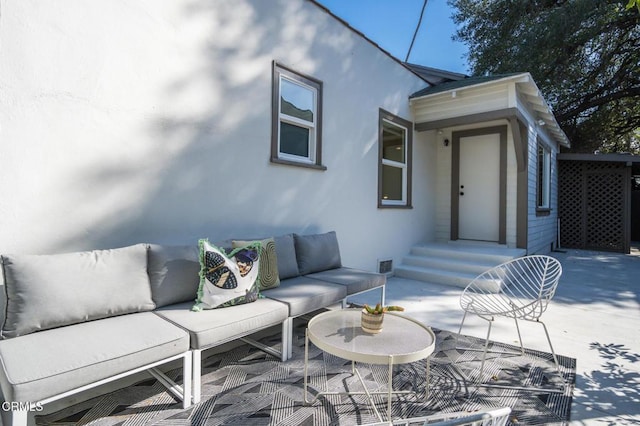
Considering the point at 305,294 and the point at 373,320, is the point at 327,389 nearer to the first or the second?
the point at 373,320

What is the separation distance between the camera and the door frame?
251 inches

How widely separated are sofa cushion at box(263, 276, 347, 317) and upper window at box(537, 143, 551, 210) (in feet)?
21.5

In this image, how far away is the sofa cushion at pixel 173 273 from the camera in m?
2.49

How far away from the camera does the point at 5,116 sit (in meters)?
2.12

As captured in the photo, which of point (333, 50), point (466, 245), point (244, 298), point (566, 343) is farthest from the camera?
point (466, 245)

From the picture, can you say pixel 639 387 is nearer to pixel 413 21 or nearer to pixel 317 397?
pixel 317 397

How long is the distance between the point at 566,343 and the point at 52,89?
4511mm

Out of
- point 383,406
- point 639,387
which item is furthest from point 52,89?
point 639,387

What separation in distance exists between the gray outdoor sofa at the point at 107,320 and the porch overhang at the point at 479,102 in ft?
14.8

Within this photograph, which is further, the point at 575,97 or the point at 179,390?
the point at 575,97

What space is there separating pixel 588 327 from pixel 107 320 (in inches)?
168

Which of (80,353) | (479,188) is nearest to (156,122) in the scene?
(80,353)

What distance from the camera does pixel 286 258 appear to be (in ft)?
11.3

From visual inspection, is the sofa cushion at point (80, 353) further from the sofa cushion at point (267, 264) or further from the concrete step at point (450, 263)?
the concrete step at point (450, 263)
